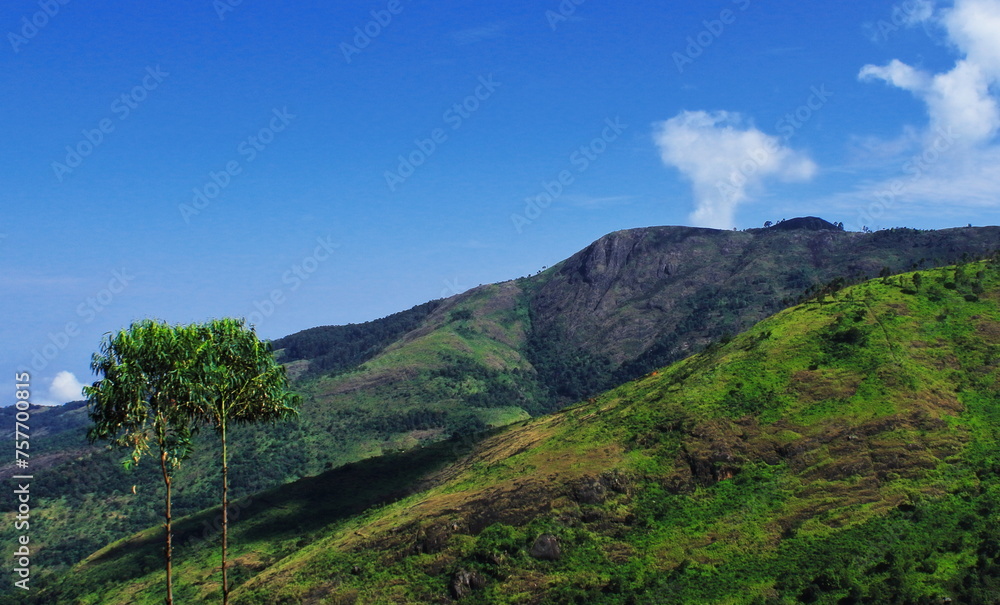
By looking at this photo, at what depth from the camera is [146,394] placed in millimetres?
34062

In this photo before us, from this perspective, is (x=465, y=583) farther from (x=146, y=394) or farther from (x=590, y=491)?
(x=146, y=394)

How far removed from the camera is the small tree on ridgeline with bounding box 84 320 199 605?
33.5 meters

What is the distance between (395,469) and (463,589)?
8369 cm

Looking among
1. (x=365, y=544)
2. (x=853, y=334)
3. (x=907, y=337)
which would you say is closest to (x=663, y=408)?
(x=853, y=334)

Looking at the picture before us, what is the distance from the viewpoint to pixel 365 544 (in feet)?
315

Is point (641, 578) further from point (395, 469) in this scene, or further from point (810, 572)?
point (395, 469)

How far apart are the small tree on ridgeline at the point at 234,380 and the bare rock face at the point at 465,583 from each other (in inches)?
1954

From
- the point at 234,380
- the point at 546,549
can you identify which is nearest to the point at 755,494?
the point at 546,549

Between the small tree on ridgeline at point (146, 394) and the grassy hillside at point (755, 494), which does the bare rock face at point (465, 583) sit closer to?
the grassy hillside at point (755, 494)

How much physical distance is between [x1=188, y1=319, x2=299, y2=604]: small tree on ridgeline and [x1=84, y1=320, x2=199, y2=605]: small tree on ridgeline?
965 mm

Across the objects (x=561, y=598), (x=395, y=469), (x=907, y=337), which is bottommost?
(x=561, y=598)

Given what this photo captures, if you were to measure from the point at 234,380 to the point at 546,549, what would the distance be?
56.8m

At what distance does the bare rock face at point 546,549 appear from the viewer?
275 feet

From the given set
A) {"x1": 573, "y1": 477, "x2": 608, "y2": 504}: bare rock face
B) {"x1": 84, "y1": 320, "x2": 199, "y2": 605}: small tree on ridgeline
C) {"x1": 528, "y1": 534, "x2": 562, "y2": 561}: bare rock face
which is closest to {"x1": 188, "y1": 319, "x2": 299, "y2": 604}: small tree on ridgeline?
{"x1": 84, "y1": 320, "x2": 199, "y2": 605}: small tree on ridgeline
